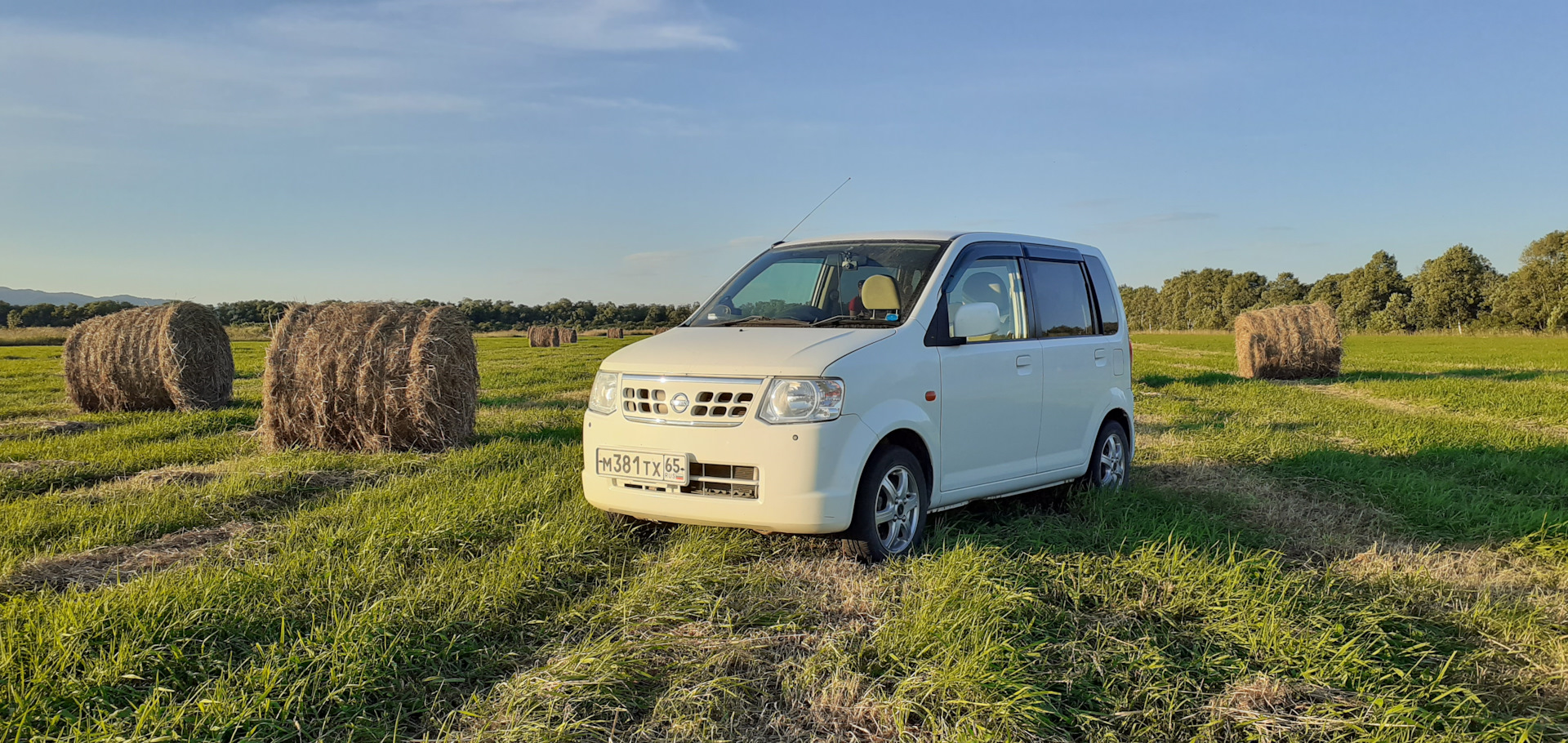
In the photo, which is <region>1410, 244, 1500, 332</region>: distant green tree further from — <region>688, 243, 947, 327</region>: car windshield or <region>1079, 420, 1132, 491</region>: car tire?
<region>688, 243, 947, 327</region>: car windshield

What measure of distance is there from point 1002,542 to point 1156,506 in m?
1.65

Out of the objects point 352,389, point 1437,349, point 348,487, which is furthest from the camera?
point 1437,349

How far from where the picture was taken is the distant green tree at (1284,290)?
367 ft

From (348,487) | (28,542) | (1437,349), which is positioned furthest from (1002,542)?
(1437,349)

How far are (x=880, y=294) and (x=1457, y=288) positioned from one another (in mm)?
82394

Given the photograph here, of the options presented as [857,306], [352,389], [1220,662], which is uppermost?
[857,306]

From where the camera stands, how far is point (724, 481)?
4973mm

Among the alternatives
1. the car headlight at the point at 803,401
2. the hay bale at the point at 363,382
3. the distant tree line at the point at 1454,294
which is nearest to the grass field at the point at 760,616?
the car headlight at the point at 803,401

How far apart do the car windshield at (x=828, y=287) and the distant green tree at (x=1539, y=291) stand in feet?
221

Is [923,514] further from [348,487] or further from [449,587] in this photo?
[348,487]

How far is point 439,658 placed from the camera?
3.86 metres

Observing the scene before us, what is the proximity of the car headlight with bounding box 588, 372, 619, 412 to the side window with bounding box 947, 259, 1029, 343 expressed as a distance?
204 centimetres

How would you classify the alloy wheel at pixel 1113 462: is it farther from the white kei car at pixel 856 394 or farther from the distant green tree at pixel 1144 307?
the distant green tree at pixel 1144 307

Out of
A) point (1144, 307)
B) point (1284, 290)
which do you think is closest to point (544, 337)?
point (1284, 290)
